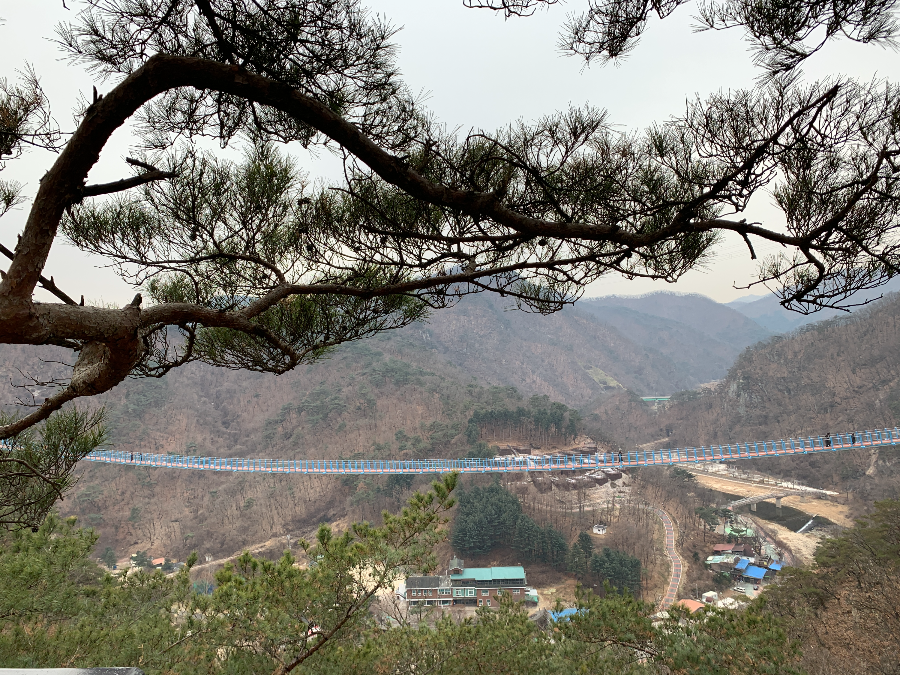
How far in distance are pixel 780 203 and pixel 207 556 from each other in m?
24.1

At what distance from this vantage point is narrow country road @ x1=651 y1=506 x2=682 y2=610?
14909 mm

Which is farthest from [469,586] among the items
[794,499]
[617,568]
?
[794,499]

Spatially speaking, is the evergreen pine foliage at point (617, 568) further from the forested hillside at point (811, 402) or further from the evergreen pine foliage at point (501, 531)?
the forested hillside at point (811, 402)

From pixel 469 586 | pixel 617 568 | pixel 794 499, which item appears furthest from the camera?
pixel 794 499

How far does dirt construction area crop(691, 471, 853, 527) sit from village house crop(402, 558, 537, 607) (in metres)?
12.5

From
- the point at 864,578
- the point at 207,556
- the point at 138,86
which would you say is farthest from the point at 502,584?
the point at 138,86

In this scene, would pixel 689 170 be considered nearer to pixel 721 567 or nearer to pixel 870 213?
pixel 870 213

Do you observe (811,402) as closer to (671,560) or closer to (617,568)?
(671,560)

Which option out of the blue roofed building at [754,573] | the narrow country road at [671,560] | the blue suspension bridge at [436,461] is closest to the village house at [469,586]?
the narrow country road at [671,560]

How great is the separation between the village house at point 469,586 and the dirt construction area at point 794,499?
41.1 ft

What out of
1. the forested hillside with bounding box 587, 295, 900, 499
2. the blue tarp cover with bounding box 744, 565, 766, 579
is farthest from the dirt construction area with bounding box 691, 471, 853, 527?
the blue tarp cover with bounding box 744, 565, 766, 579

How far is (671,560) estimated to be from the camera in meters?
17.2

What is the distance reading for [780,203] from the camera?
5.25 ft

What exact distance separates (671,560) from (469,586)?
24.8ft
